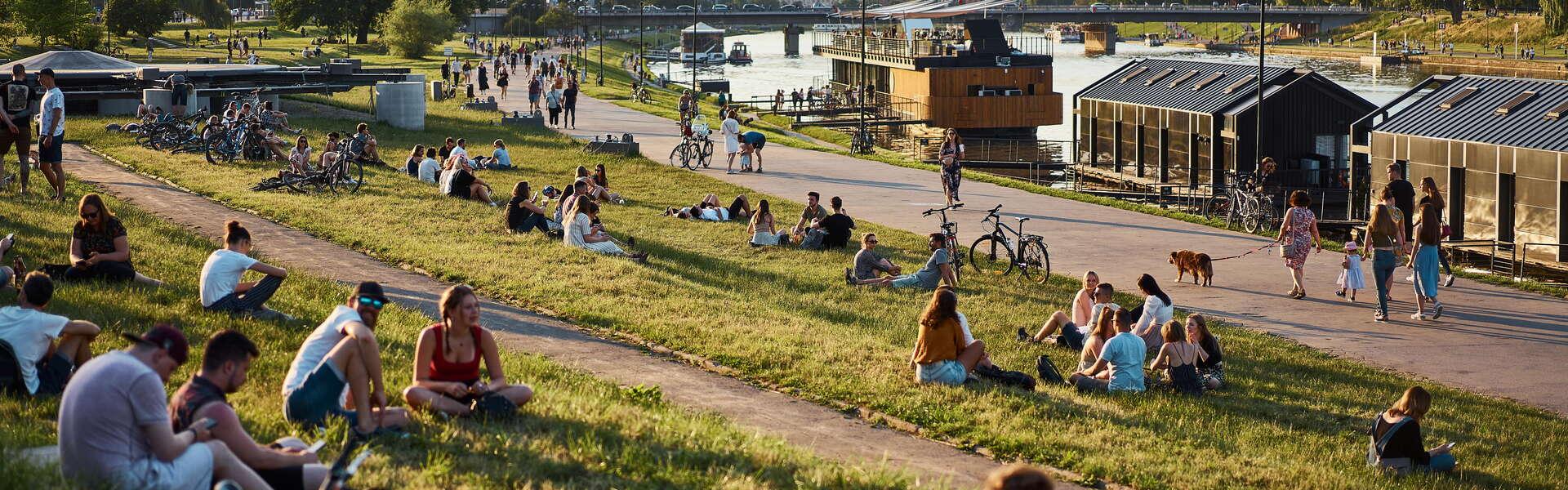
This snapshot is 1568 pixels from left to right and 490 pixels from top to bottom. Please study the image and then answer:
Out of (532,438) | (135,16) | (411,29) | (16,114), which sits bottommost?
(532,438)

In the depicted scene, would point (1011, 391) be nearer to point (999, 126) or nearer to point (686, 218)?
point (686, 218)

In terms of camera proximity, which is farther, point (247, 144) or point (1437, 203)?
point (247, 144)

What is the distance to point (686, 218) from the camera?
24547mm

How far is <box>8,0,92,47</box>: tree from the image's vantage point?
2559 inches

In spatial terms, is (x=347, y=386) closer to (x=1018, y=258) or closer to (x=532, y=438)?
(x=532, y=438)

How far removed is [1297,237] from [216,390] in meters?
14.9

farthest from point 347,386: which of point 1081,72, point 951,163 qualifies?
point 1081,72

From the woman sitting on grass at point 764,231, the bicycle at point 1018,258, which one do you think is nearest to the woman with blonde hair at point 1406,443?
the bicycle at point 1018,258

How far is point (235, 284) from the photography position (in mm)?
12805

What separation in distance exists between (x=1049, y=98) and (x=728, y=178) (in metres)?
36.4

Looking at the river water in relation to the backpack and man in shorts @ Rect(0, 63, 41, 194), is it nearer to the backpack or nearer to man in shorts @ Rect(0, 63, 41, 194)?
man in shorts @ Rect(0, 63, 41, 194)

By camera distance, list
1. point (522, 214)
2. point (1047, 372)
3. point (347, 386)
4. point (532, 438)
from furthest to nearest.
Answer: point (522, 214) → point (1047, 372) → point (347, 386) → point (532, 438)

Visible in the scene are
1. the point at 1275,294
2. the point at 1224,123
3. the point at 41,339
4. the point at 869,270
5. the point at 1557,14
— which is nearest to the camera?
the point at 41,339

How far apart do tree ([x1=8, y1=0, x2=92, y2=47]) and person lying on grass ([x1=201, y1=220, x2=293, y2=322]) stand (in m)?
60.0
